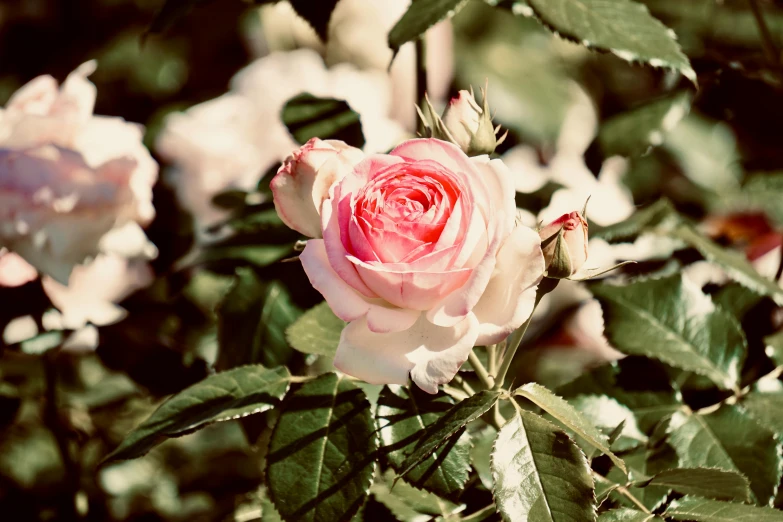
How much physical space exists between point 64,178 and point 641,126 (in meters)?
0.64

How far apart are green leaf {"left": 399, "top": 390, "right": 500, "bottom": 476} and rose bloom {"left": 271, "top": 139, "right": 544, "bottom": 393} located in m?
0.02

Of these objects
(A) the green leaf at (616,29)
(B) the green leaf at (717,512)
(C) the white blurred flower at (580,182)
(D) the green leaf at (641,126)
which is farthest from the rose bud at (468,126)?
(C) the white blurred flower at (580,182)

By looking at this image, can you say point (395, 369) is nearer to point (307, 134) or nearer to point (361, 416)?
point (361, 416)

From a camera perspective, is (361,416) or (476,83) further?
(476,83)

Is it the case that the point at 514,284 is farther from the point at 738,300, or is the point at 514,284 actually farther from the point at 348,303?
the point at 738,300

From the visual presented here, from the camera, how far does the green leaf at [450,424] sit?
47 centimetres

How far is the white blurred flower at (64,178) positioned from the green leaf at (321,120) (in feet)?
0.70

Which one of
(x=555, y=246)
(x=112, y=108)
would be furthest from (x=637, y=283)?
(x=112, y=108)

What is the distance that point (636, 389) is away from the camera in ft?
2.38

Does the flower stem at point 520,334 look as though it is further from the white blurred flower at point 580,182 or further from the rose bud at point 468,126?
the white blurred flower at point 580,182

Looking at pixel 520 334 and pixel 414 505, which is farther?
pixel 414 505

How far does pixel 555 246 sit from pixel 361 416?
177 millimetres

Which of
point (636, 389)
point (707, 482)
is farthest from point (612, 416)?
point (707, 482)

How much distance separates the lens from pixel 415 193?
1.70ft
